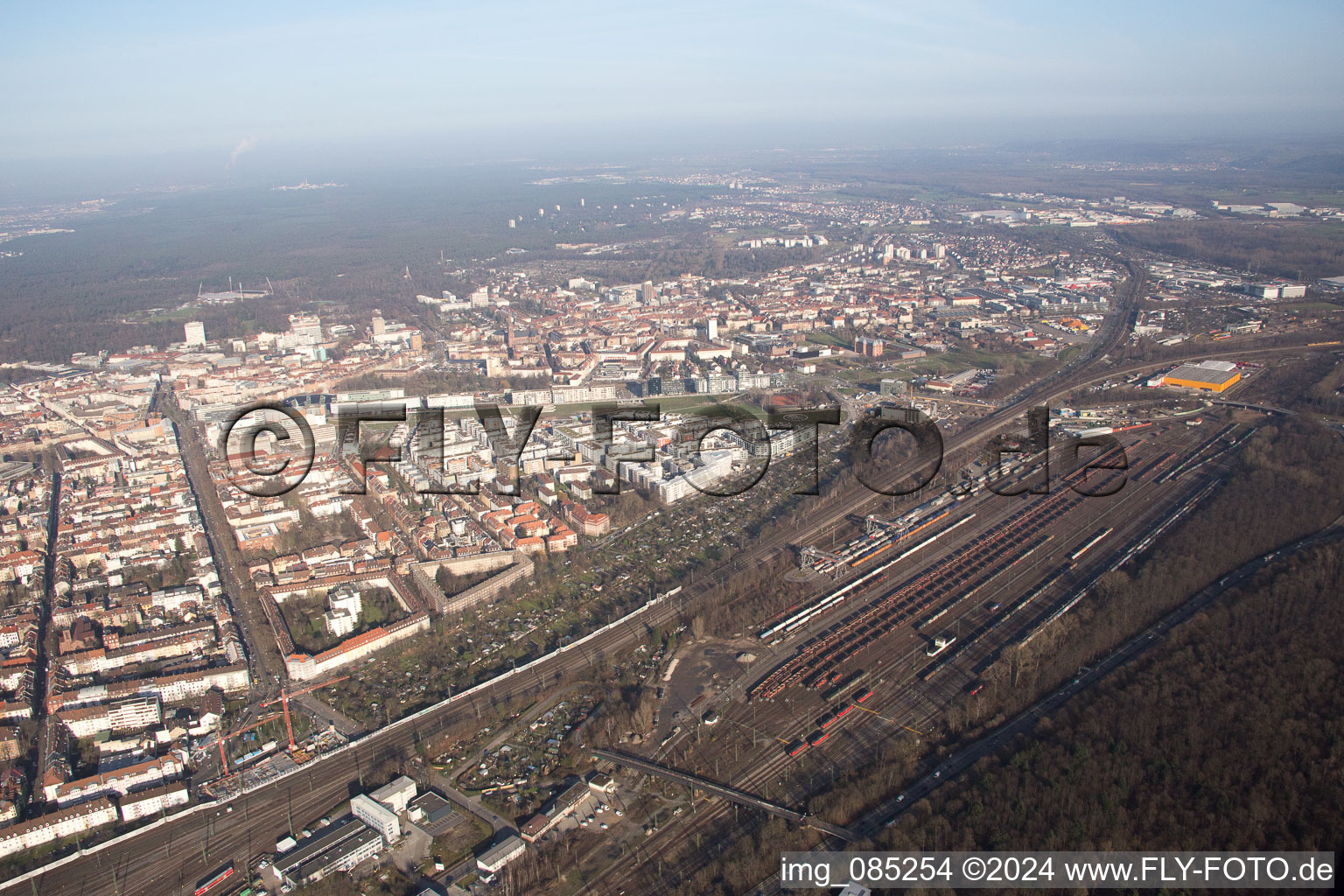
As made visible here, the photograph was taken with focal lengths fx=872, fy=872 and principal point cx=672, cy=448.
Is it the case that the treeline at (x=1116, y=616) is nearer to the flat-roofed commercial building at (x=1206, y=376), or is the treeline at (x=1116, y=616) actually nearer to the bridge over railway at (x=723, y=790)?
the bridge over railway at (x=723, y=790)

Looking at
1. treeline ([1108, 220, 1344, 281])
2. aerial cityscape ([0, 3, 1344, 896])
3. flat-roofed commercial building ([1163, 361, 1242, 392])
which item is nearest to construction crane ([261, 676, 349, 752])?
aerial cityscape ([0, 3, 1344, 896])

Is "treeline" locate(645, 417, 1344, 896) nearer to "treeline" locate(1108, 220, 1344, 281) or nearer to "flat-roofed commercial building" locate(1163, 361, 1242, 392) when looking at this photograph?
"flat-roofed commercial building" locate(1163, 361, 1242, 392)

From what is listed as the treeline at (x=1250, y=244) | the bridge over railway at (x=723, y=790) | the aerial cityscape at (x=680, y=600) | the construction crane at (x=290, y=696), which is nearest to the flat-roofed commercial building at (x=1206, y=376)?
the aerial cityscape at (x=680, y=600)

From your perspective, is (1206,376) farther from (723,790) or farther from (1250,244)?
(1250,244)

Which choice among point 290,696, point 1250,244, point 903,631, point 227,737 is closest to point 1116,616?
point 903,631

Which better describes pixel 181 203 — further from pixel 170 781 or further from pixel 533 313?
pixel 170 781

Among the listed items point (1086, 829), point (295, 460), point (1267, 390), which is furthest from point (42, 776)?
point (1267, 390)
